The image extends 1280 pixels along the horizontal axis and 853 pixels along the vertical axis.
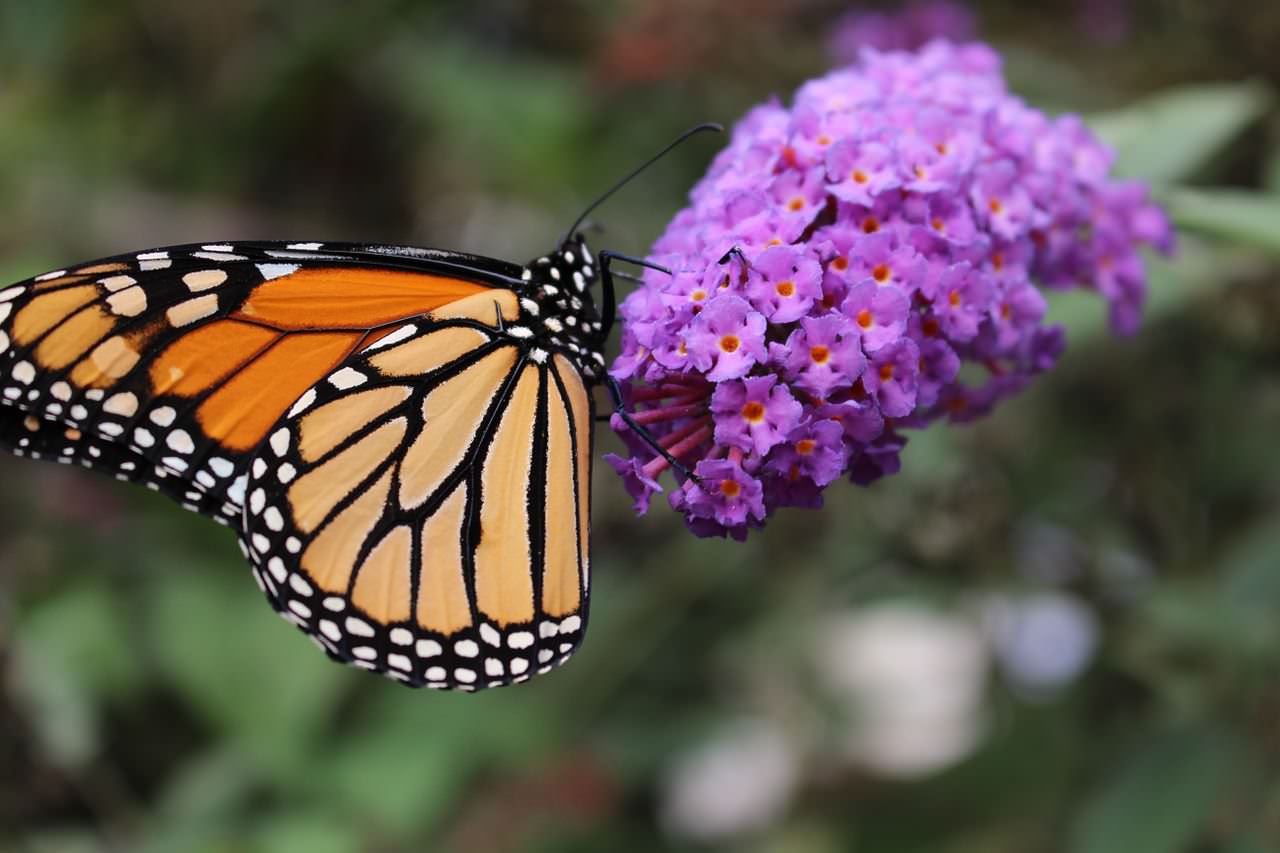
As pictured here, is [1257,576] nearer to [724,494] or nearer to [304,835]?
[724,494]

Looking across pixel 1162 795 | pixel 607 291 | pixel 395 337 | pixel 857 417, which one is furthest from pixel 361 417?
pixel 1162 795

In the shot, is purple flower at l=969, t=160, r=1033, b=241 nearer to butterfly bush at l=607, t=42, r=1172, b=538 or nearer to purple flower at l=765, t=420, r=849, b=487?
butterfly bush at l=607, t=42, r=1172, b=538

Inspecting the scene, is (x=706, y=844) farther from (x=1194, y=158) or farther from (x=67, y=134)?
(x=67, y=134)

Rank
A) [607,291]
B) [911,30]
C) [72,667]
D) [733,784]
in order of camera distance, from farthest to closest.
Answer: [733,784] → [72,667] → [911,30] → [607,291]

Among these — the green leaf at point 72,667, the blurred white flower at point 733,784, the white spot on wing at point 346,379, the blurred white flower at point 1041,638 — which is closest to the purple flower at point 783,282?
the white spot on wing at point 346,379

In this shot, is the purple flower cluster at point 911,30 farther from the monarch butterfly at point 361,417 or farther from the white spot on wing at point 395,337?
the white spot on wing at point 395,337

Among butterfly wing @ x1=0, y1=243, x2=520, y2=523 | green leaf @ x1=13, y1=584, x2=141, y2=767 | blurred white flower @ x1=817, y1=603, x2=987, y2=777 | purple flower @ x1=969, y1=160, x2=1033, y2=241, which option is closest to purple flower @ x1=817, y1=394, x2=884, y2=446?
purple flower @ x1=969, y1=160, x2=1033, y2=241
